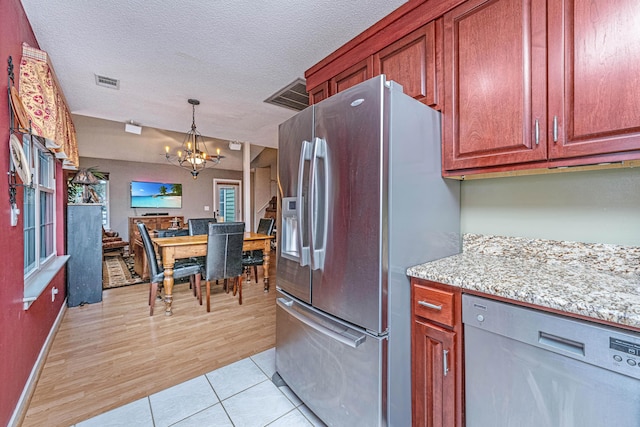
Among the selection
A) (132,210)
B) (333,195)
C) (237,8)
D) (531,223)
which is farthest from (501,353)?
(132,210)

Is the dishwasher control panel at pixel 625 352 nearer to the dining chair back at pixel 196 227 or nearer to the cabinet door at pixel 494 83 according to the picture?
the cabinet door at pixel 494 83

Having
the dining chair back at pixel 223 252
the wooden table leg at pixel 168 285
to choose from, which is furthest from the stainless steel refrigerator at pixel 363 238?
the wooden table leg at pixel 168 285

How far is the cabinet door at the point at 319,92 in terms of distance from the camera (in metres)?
2.14

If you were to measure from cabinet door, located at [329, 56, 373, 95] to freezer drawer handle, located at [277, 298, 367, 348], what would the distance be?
4.97ft

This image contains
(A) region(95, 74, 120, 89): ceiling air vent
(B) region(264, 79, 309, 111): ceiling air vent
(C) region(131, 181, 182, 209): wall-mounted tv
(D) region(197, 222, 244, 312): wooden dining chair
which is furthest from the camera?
(C) region(131, 181, 182, 209): wall-mounted tv

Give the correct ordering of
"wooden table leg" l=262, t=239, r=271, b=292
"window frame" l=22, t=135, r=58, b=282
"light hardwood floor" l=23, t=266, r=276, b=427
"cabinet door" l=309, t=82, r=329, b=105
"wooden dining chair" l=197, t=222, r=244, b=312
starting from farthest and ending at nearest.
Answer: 1. "wooden table leg" l=262, t=239, r=271, b=292
2. "wooden dining chair" l=197, t=222, r=244, b=312
3. "cabinet door" l=309, t=82, r=329, b=105
4. "window frame" l=22, t=135, r=58, b=282
5. "light hardwood floor" l=23, t=266, r=276, b=427

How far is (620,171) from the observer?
1242 millimetres

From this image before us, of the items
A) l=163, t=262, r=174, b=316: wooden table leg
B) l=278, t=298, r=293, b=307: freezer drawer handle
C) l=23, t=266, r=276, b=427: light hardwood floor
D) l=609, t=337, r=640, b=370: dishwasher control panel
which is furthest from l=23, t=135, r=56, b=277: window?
l=609, t=337, r=640, b=370: dishwasher control panel

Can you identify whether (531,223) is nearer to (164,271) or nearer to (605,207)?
(605,207)

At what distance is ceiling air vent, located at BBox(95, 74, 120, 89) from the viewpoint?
2.54m

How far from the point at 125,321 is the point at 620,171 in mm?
3936

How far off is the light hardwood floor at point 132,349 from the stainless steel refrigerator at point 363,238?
3.29 feet

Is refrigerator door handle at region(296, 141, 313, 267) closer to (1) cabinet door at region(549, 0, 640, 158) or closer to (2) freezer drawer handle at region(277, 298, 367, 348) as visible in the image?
(2) freezer drawer handle at region(277, 298, 367, 348)

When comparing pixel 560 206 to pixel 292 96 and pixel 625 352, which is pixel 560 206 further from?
pixel 292 96
